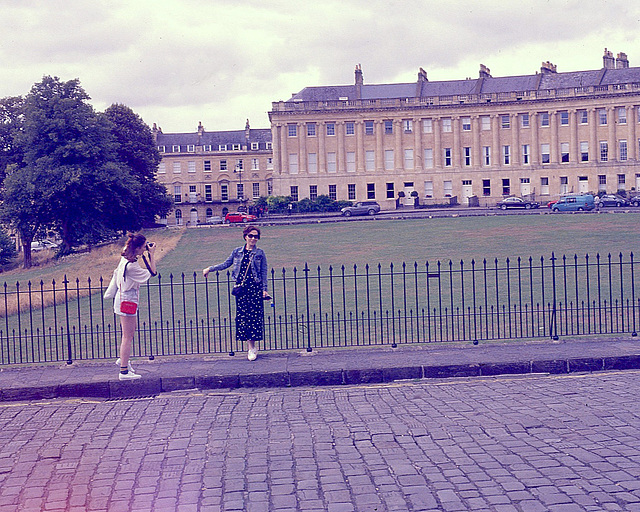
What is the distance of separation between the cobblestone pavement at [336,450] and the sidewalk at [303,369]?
1.55ft

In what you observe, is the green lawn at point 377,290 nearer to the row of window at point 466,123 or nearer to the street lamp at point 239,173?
the row of window at point 466,123

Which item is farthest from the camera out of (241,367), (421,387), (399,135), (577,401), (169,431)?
(399,135)

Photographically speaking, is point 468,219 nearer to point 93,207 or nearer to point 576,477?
point 93,207

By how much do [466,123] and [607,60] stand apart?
1731 centimetres

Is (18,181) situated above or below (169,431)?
above

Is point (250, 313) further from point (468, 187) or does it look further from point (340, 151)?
point (468, 187)

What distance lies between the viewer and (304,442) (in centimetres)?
715

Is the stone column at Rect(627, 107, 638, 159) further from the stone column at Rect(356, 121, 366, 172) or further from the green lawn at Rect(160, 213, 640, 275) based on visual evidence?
the green lawn at Rect(160, 213, 640, 275)

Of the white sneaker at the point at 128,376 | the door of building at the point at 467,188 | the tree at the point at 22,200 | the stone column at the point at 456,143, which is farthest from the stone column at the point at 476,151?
the white sneaker at the point at 128,376

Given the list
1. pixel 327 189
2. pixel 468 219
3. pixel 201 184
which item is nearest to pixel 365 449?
pixel 468 219

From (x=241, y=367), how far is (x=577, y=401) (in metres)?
4.38

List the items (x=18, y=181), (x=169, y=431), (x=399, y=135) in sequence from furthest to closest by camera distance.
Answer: (x=399, y=135)
(x=18, y=181)
(x=169, y=431)

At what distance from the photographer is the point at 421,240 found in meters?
37.6

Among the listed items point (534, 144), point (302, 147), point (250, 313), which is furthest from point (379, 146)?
point (250, 313)
